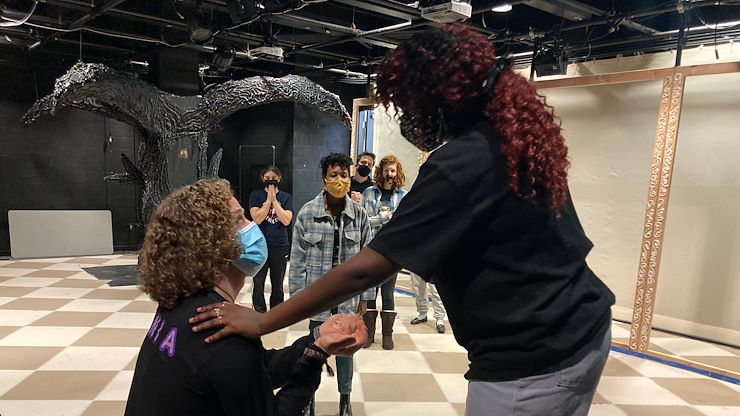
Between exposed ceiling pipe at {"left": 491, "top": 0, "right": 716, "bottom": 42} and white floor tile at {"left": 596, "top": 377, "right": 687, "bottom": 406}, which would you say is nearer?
white floor tile at {"left": 596, "top": 377, "right": 687, "bottom": 406}

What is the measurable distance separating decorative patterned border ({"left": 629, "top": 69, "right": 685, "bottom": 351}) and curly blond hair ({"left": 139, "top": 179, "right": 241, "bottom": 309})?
3.56 m

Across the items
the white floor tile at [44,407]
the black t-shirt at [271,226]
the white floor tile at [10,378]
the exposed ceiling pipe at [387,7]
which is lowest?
the white floor tile at [10,378]

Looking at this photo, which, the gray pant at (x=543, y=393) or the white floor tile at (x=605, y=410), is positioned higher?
the gray pant at (x=543, y=393)

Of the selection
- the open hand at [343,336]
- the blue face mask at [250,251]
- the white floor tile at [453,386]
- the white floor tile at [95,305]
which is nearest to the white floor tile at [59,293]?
the white floor tile at [95,305]

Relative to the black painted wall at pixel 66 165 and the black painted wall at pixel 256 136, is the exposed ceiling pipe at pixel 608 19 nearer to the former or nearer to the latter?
the black painted wall at pixel 256 136

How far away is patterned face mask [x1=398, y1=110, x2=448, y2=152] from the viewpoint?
0.97 meters

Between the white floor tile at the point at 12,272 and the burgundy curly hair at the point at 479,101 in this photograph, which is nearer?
the burgundy curly hair at the point at 479,101

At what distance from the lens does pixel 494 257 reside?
2.92 feet

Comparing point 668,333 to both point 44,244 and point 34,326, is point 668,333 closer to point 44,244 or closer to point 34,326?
point 34,326

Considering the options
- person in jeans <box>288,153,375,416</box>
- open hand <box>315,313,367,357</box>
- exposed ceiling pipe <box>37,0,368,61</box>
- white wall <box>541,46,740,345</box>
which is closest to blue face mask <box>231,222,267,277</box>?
open hand <box>315,313,367,357</box>

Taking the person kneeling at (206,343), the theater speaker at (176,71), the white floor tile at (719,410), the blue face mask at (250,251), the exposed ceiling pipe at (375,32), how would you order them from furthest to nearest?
the theater speaker at (176,71) < the exposed ceiling pipe at (375,32) < the white floor tile at (719,410) < the blue face mask at (250,251) < the person kneeling at (206,343)

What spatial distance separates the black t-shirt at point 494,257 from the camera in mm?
851

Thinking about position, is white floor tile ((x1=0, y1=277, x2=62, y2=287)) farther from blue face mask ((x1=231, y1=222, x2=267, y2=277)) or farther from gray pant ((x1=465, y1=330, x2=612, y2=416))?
gray pant ((x1=465, y1=330, x2=612, y2=416))

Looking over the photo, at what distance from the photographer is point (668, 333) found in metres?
4.50
